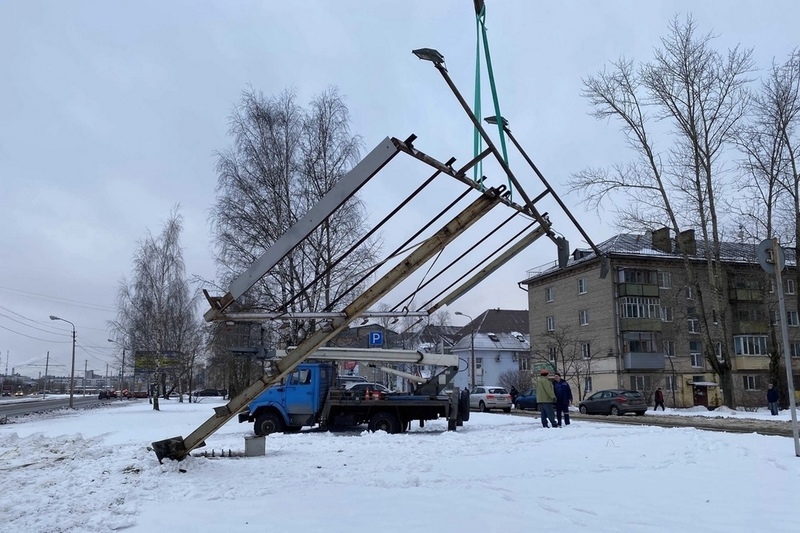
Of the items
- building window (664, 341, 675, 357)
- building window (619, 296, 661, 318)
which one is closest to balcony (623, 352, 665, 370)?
building window (664, 341, 675, 357)

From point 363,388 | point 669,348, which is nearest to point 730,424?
point 363,388

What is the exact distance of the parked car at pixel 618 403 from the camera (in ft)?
101

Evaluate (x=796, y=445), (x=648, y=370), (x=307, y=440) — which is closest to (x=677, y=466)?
(x=796, y=445)

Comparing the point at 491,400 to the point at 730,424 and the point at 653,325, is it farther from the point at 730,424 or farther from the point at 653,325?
the point at 653,325

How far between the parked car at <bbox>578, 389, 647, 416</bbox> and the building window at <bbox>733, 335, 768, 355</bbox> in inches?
985

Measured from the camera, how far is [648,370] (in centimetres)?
4878

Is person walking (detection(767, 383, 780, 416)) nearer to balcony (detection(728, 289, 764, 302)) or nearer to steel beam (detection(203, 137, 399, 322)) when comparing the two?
balcony (detection(728, 289, 764, 302))

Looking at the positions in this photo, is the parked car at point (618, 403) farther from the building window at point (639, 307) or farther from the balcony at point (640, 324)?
the building window at point (639, 307)

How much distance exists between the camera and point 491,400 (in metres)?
34.1

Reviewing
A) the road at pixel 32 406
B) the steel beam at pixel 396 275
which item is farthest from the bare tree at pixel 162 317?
the steel beam at pixel 396 275

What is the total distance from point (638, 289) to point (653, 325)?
10.1ft

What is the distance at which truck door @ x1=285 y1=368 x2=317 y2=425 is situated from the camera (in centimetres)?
1808

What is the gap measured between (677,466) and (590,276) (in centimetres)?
4434

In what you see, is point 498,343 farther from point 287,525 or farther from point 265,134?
point 287,525
